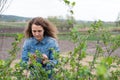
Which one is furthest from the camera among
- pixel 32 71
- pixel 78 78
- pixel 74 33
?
pixel 74 33

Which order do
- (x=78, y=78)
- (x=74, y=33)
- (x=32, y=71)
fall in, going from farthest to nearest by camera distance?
1. (x=74, y=33)
2. (x=32, y=71)
3. (x=78, y=78)

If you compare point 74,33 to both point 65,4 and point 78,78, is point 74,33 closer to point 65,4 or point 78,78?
point 65,4

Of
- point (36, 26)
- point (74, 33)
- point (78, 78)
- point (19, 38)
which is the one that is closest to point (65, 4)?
point (74, 33)

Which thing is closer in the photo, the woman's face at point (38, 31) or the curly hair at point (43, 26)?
the woman's face at point (38, 31)

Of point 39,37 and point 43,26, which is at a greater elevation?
point 43,26

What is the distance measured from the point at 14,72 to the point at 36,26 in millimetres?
1377

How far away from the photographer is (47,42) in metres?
3.57

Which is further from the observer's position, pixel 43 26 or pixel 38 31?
pixel 43 26

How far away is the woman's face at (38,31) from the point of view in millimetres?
3492

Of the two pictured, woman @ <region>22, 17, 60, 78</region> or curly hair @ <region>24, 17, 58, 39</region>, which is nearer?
woman @ <region>22, 17, 60, 78</region>

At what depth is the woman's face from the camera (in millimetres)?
3492

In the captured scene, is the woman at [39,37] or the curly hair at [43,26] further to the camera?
the curly hair at [43,26]

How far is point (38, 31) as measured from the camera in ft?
11.5

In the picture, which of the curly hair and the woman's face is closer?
the woman's face
